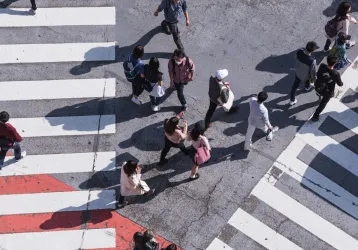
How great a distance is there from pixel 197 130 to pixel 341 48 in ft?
14.5

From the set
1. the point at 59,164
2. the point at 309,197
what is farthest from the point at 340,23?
the point at 59,164

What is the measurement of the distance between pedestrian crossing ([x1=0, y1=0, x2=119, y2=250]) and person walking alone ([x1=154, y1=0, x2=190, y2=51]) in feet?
5.43

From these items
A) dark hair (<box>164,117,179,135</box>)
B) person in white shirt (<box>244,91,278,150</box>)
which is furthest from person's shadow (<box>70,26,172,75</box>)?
dark hair (<box>164,117,179,135</box>)

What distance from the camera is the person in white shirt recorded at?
13.1 metres

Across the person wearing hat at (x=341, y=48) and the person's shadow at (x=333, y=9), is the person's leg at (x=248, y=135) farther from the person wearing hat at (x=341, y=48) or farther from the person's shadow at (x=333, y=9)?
the person's shadow at (x=333, y=9)

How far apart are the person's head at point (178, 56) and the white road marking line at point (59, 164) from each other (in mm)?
2623

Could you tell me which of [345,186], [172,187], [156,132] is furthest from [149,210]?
[345,186]

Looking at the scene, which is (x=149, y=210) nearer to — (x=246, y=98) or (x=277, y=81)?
(x=246, y=98)

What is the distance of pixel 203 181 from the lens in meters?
13.9

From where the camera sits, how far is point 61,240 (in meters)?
13.0

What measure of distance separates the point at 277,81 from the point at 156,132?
11.2 feet

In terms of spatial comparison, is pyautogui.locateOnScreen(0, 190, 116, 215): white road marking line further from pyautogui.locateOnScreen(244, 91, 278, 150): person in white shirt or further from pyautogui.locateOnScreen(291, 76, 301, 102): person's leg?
pyautogui.locateOnScreen(291, 76, 301, 102): person's leg

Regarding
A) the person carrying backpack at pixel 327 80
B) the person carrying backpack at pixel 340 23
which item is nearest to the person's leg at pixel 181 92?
the person carrying backpack at pixel 327 80

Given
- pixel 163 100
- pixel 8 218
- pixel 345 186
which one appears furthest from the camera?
pixel 163 100
